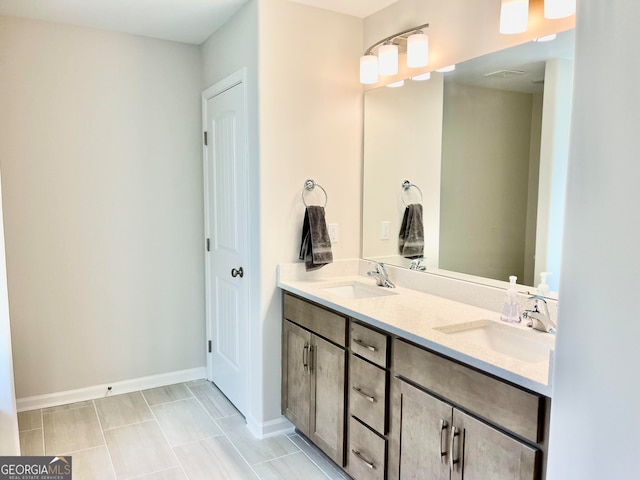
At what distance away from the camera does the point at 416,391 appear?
172 cm

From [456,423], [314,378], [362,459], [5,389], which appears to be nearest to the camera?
[456,423]

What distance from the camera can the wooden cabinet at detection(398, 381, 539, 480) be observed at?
1366mm

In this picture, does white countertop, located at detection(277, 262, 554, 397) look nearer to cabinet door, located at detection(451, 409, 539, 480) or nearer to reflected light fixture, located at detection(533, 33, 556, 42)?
cabinet door, located at detection(451, 409, 539, 480)

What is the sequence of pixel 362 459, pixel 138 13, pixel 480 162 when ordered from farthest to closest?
pixel 138 13 → pixel 480 162 → pixel 362 459

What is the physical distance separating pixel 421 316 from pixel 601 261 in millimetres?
1201

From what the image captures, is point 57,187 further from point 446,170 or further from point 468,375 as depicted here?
point 468,375

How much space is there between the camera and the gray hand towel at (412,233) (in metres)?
2.54

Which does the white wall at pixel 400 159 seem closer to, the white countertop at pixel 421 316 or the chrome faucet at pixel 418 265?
the chrome faucet at pixel 418 265

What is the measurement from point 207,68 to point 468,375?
265 centimetres

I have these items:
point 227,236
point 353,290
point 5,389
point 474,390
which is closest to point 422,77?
point 353,290

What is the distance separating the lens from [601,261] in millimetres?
783

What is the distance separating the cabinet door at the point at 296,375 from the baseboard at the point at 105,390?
107 centimetres

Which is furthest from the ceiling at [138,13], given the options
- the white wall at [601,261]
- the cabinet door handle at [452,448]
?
the cabinet door handle at [452,448]

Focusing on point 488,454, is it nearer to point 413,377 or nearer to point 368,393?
point 413,377
